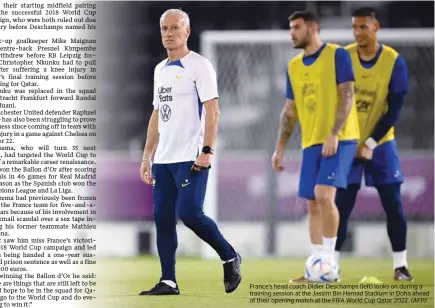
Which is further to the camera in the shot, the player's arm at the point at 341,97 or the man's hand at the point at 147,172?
the player's arm at the point at 341,97

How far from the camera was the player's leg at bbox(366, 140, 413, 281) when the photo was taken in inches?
200

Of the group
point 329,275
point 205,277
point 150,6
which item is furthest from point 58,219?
point 150,6

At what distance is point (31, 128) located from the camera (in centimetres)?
472

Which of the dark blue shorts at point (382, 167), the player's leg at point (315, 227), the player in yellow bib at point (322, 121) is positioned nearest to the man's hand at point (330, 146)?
the player in yellow bib at point (322, 121)

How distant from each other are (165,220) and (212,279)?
2.76 feet

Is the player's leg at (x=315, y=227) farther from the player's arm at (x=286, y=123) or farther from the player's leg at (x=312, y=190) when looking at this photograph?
the player's arm at (x=286, y=123)

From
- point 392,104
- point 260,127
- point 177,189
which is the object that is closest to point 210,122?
point 177,189

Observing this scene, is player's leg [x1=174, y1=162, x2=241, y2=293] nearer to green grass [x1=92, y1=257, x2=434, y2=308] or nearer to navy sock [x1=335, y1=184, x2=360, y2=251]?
green grass [x1=92, y1=257, x2=434, y2=308]

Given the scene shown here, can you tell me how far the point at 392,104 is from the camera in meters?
5.03

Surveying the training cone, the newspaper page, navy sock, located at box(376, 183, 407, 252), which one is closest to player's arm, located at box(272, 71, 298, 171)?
navy sock, located at box(376, 183, 407, 252)

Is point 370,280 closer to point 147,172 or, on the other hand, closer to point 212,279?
point 212,279

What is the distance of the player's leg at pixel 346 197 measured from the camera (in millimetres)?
5066

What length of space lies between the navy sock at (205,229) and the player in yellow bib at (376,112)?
927mm

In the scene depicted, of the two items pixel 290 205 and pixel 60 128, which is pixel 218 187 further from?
pixel 60 128
